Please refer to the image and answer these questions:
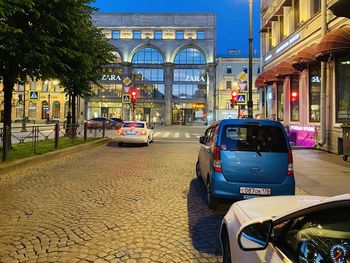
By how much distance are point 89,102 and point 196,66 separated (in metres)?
22.2

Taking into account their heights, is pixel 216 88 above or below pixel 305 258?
above

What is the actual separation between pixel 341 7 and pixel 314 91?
716 cm

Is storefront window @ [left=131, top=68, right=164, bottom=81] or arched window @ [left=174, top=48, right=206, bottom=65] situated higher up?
arched window @ [left=174, top=48, right=206, bottom=65]

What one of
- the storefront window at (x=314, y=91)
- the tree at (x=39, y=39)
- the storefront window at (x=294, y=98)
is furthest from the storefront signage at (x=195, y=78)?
the tree at (x=39, y=39)

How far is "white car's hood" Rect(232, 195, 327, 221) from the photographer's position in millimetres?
3269

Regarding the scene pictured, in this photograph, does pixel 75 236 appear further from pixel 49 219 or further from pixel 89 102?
pixel 89 102

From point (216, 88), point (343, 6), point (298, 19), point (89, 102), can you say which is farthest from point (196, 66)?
point (343, 6)

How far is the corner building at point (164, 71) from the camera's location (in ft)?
226

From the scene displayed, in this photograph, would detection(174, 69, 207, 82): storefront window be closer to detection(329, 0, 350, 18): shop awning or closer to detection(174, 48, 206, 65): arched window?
detection(174, 48, 206, 65): arched window

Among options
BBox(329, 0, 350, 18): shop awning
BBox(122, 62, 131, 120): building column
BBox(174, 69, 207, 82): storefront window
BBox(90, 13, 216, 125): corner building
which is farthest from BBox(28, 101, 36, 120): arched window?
BBox(329, 0, 350, 18): shop awning

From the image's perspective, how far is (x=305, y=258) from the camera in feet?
7.04

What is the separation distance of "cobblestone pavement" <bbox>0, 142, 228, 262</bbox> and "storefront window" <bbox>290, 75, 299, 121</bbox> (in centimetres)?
1343

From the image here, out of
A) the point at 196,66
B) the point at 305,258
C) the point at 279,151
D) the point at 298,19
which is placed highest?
the point at 196,66

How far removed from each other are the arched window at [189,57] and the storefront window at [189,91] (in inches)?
187
